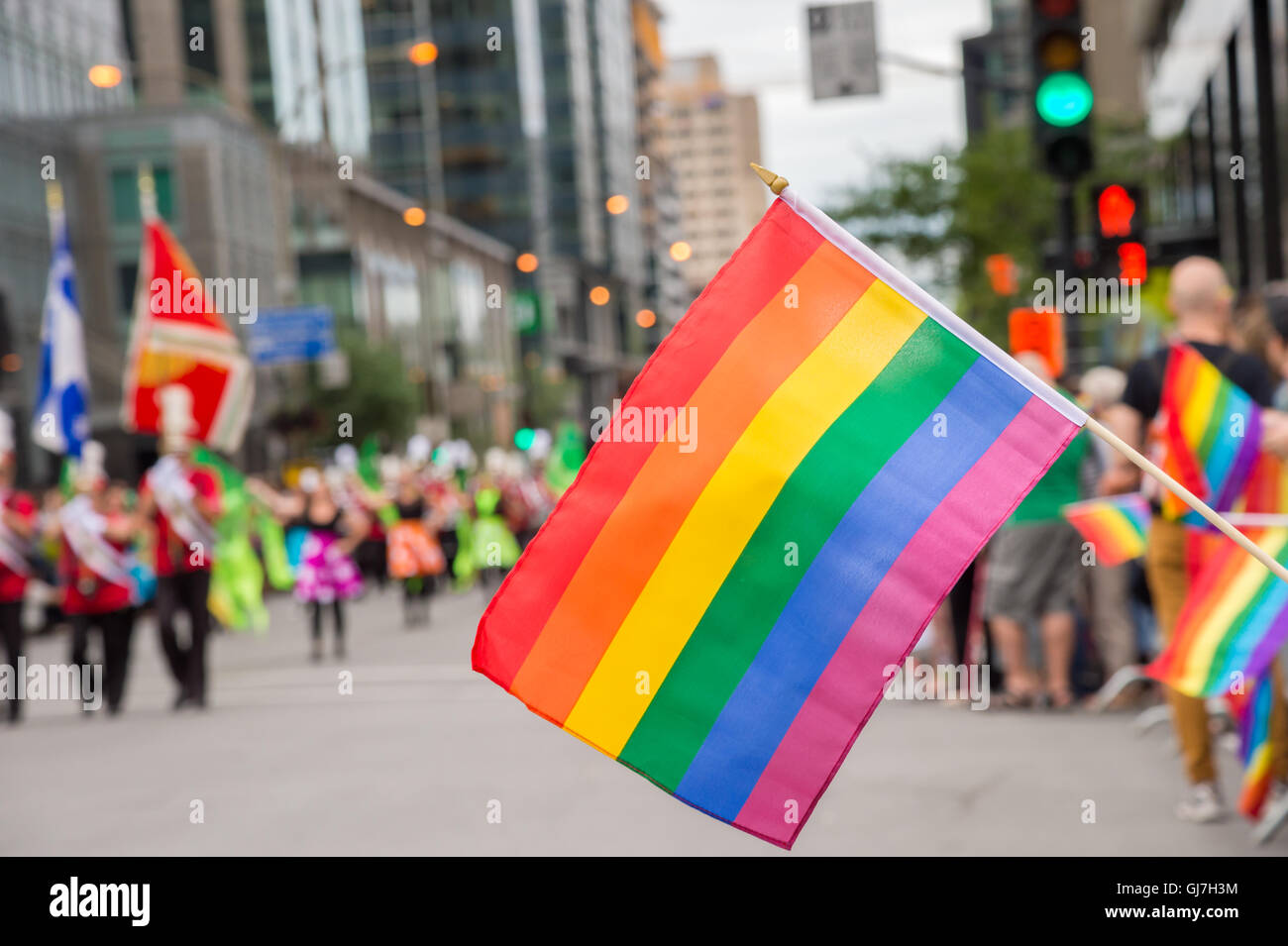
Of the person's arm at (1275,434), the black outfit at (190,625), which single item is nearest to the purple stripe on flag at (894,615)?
the person's arm at (1275,434)

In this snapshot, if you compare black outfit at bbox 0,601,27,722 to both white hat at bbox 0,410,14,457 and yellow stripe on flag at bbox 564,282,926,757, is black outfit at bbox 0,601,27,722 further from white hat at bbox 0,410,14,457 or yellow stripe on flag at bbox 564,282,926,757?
yellow stripe on flag at bbox 564,282,926,757

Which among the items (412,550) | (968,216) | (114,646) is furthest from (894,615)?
(968,216)

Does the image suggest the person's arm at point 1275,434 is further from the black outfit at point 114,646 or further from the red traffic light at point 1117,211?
the black outfit at point 114,646

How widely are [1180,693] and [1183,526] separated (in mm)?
653

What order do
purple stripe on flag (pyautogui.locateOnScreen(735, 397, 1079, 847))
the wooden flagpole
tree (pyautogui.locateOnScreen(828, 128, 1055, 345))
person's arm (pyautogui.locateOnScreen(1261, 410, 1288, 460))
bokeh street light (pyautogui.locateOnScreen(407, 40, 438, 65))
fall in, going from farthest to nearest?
tree (pyautogui.locateOnScreen(828, 128, 1055, 345)) < bokeh street light (pyautogui.locateOnScreen(407, 40, 438, 65)) < person's arm (pyautogui.locateOnScreen(1261, 410, 1288, 460)) < purple stripe on flag (pyautogui.locateOnScreen(735, 397, 1079, 847)) < the wooden flagpole

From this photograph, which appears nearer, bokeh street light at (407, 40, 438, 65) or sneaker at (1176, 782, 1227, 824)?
sneaker at (1176, 782, 1227, 824)

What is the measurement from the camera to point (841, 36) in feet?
40.5

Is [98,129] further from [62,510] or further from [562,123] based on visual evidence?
[562,123]

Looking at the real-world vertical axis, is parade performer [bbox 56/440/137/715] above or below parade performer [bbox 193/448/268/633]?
above

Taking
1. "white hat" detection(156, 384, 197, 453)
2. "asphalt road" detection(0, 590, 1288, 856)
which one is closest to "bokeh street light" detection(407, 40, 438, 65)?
"white hat" detection(156, 384, 197, 453)

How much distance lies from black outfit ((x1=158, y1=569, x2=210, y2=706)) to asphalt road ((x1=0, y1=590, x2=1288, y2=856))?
226mm

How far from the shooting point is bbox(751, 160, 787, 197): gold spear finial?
11.8 ft
